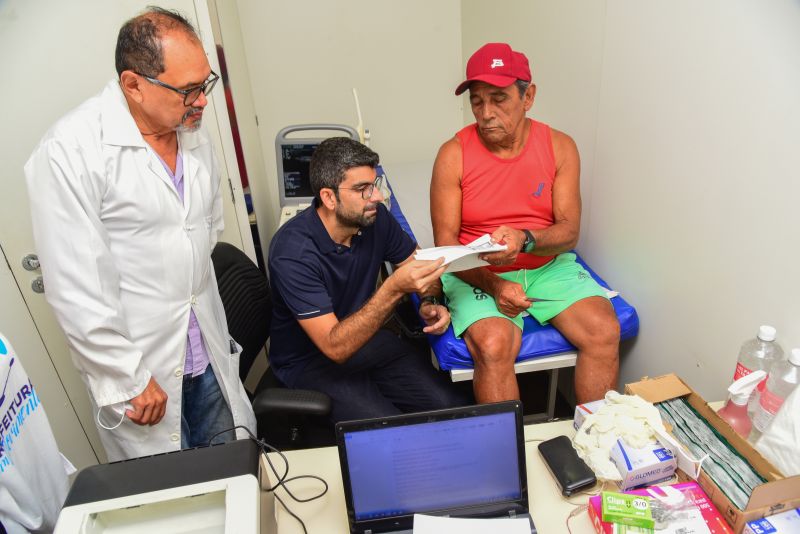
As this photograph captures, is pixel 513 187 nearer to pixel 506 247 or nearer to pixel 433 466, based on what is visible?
pixel 506 247

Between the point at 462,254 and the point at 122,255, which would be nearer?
the point at 122,255

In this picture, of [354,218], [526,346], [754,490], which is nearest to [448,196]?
[354,218]

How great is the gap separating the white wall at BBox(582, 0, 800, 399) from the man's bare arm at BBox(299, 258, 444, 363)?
789 mm

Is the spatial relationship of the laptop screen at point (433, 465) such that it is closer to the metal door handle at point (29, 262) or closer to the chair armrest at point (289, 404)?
the chair armrest at point (289, 404)

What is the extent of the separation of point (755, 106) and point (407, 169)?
2.35 m

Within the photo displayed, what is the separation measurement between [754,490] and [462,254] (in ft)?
2.86

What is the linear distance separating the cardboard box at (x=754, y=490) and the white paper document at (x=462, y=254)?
601 mm

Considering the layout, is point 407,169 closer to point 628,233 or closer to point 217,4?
point 217,4

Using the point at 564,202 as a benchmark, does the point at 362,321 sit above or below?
below

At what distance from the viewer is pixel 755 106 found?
1278mm

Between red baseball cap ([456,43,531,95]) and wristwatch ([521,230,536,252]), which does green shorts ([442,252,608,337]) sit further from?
red baseball cap ([456,43,531,95])

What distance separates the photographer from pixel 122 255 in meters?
1.32

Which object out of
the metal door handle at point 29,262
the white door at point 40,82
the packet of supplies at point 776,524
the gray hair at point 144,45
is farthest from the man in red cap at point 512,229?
the metal door handle at point 29,262

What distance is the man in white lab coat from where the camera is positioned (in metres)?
1.20
